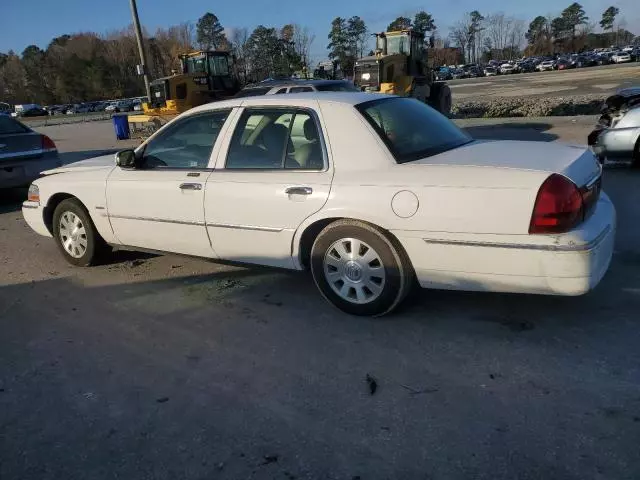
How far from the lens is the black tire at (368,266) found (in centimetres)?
365

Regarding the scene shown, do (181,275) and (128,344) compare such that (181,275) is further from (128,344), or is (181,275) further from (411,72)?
(411,72)

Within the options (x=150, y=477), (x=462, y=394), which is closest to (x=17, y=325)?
(x=150, y=477)

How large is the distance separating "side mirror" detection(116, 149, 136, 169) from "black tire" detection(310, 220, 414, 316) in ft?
6.33

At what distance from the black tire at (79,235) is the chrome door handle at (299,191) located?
234 cm

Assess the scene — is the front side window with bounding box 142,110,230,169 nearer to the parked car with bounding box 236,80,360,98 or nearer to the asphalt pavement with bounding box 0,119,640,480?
the asphalt pavement with bounding box 0,119,640,480

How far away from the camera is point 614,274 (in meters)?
4.38

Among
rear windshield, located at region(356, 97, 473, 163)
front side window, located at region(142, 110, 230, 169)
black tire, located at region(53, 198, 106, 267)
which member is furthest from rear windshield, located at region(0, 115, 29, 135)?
rear windshield, located at region(356, 97, 473, 163)

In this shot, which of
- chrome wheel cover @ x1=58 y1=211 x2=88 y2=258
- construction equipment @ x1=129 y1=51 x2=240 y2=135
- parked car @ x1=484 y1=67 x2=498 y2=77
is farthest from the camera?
parked car @ x1=484 y1=67 x2=498 y2=77

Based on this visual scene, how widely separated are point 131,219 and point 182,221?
0.64m

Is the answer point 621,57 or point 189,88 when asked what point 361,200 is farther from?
point 621,57

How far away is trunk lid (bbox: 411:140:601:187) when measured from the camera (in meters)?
3.38

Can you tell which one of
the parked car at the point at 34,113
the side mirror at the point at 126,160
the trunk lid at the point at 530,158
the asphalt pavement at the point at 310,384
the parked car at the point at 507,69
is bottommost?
the asphalt pavement at the point at 310,384

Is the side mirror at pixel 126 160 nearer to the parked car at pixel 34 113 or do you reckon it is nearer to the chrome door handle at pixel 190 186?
the chrome door handle at pixel 190 186

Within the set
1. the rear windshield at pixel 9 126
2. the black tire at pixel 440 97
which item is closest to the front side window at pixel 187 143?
the rear windshield at pixel 9 126
